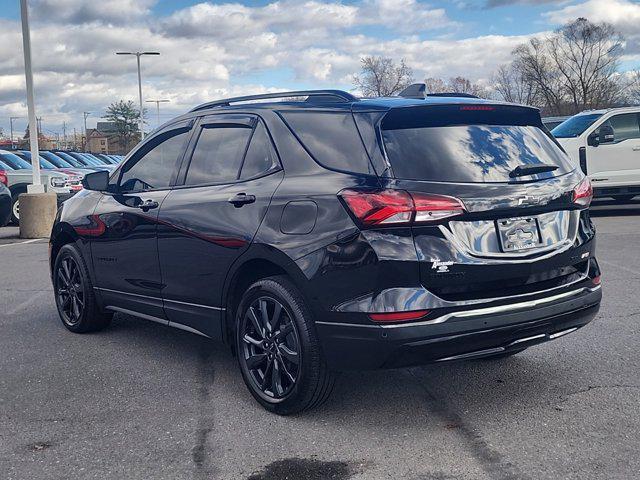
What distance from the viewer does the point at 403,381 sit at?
4770mm

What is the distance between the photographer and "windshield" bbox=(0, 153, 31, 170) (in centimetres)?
1755

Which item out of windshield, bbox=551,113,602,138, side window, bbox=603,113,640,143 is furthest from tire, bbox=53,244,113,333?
side window, bbox=603,113,640,143

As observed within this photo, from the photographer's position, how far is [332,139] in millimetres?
4086

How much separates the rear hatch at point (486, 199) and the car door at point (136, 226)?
186 cm

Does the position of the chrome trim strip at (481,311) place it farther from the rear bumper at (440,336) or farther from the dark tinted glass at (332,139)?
the dark tinted glass at (332,139)

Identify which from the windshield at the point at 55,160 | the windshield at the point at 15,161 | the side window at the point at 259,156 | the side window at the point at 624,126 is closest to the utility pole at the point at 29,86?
the windshield at the point at 15,161

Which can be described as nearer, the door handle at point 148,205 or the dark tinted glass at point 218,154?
the dark tinted glass at point 218,154

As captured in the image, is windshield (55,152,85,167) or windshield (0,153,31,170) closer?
windshield (0,153,31,170)

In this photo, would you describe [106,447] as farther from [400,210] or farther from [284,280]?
[400,210]

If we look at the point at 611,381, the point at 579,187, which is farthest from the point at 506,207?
the point at 611,381

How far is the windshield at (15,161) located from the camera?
1755 cm

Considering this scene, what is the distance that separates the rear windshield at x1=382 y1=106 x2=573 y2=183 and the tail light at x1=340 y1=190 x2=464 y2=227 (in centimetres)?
13

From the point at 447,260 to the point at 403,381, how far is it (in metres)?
1.35

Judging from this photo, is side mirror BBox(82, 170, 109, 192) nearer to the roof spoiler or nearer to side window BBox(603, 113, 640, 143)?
the roof spoiler
